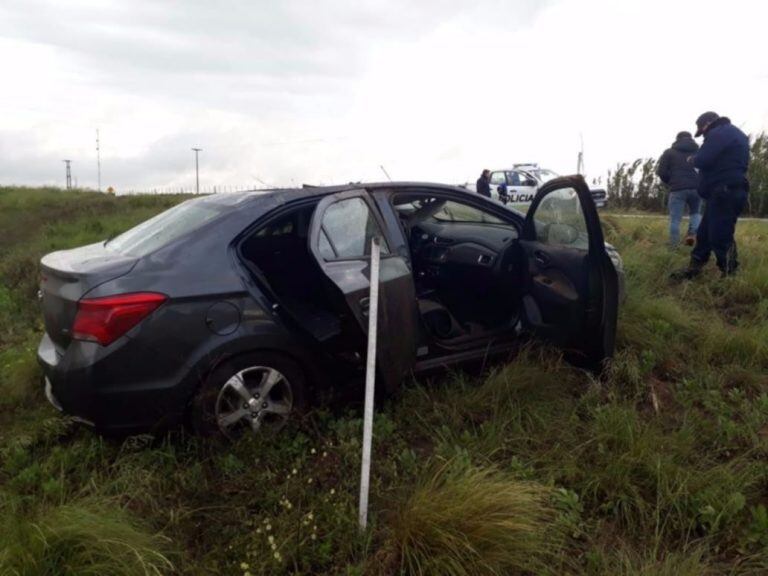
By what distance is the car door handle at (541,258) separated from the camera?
13.0 ft

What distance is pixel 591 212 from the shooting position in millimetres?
3533

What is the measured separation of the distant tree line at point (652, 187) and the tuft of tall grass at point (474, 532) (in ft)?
46.9

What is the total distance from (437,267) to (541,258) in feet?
2.67

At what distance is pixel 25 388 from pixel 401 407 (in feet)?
8.39

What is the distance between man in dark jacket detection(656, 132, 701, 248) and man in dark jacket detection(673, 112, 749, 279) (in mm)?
1909

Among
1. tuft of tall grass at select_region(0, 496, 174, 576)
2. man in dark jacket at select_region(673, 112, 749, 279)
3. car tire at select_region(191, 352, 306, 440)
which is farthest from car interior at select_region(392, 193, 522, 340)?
man in dark jacket at select_region(673, 112, 749, 279)

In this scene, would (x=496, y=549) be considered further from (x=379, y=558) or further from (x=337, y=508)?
(x=337, y=508)

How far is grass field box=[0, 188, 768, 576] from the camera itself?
2.33 meters

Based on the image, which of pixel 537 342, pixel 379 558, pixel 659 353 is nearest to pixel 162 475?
pixel 379 558

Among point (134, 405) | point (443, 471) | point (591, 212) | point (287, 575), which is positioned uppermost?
point (591, 212)

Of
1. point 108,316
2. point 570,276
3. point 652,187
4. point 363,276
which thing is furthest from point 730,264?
point 652,187

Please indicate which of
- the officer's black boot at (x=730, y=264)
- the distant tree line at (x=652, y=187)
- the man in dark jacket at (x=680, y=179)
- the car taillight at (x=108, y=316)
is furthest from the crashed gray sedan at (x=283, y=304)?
the distant tree line at (x=652, y=187)

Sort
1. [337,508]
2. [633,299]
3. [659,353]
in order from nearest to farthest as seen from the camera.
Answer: [337,508], [659,353], [633,299]

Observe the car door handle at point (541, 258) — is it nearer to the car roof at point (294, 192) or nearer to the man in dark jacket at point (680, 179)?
the car roof at point (294, 192)
